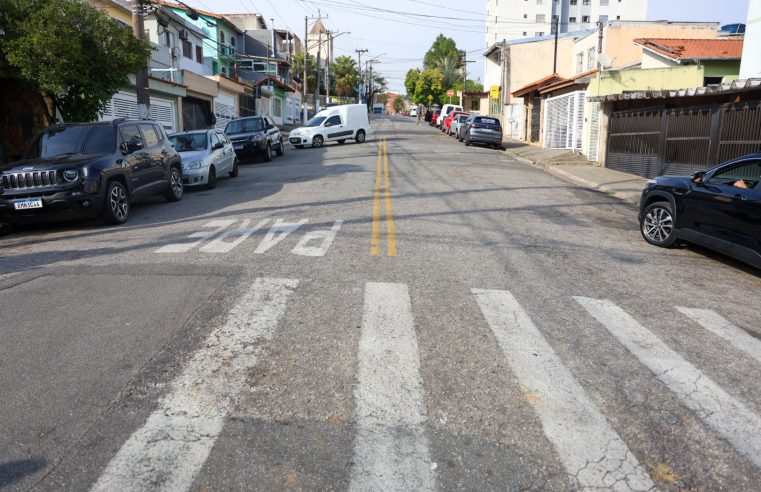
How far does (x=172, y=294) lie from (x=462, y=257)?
12.3 ft

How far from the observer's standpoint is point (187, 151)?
1630cm

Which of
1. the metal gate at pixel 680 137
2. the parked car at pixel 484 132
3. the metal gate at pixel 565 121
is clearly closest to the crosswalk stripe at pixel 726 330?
the metal gate at pixel 680 137

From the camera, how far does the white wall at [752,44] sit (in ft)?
61.9

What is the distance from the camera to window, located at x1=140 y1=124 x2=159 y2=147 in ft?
40.5

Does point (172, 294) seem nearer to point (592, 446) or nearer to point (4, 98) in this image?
point (592, 446)

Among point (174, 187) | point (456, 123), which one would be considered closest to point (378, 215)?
point (174, 187)

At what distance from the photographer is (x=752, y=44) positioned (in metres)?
19.2

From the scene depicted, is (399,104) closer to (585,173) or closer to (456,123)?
(456,123)

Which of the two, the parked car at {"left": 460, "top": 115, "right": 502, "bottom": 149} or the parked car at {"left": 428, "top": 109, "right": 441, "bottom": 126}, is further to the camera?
the parked car at {"left": 428, "top": 109, "right": 441, "bottom": 126}

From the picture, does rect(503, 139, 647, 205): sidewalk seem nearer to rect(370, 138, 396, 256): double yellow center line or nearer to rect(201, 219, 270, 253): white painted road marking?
rect(370, 138, 396, 256): double yellow center line

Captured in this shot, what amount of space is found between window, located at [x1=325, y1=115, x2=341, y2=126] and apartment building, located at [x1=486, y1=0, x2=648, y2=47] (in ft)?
180

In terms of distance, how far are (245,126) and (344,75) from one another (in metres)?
76.3

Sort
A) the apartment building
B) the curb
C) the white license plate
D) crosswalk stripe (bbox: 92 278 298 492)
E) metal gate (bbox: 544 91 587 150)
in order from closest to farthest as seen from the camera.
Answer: crosswalk stripe (bbox: 92 278 298 492)
the white license plate
the curb
metal gate (bbox: 544 91 587 150)
the apartment building

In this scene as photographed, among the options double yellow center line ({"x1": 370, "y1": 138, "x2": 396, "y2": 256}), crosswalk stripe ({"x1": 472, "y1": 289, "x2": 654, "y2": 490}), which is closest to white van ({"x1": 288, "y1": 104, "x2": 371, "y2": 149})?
double yellow center line ({"x1": 370, "y1": 138, "x2": 396, "y2": 256})
